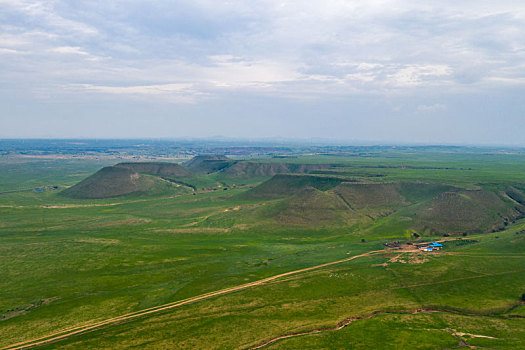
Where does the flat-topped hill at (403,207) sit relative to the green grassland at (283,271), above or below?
above

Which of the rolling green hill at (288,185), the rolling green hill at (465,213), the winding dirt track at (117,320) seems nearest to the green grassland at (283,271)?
the rolling green hill at (465,213)

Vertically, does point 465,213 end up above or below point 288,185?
below

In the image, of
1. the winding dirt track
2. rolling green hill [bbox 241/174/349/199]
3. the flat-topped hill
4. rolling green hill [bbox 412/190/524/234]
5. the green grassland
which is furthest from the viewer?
rolling green hill [bbox 241/174/349/199]

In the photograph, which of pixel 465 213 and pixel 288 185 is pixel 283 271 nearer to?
pixel 465 213

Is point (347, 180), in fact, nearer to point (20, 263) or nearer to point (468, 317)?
point (468, 317)

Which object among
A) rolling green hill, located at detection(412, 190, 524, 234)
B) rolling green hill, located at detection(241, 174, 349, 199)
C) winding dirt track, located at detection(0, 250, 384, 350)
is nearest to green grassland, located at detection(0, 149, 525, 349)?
rolling green hill, located at detection(412, 190, 524, 234)

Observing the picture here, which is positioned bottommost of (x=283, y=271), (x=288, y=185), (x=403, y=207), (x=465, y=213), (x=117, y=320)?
(x=117, y=320)

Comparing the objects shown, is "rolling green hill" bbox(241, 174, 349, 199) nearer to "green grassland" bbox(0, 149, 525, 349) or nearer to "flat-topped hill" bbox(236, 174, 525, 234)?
"flat-topped hill" bbox(236, 174, 525, 234)

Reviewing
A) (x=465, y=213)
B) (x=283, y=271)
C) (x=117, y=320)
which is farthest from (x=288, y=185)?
(x=117, y=320)

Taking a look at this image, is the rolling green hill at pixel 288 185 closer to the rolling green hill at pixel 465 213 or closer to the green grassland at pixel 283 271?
the green grassland at pixel 283 271
